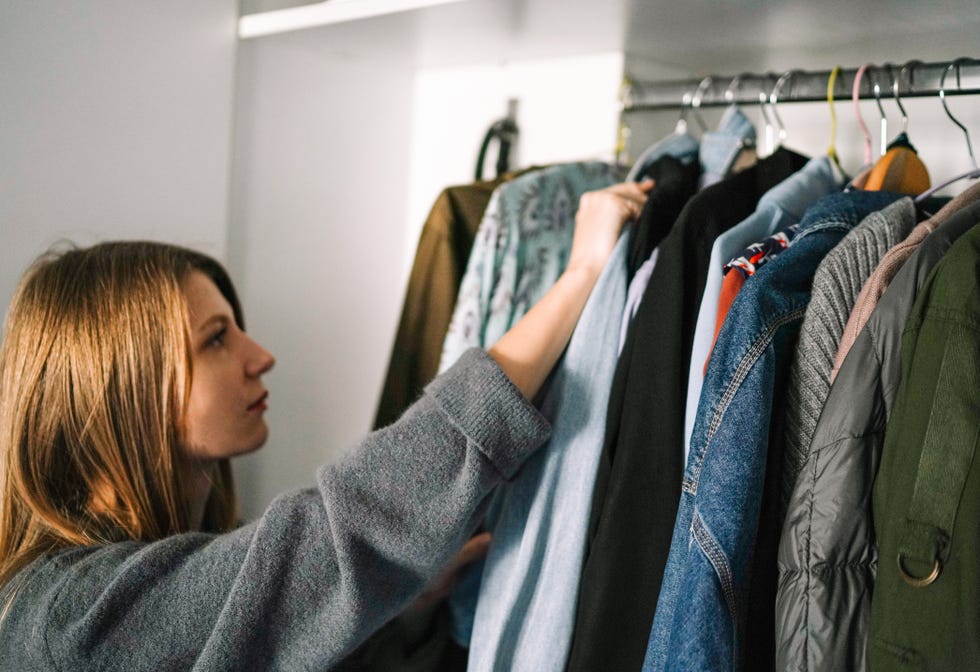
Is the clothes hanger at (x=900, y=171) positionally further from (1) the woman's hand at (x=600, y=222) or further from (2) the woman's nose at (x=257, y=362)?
(2) the woman's nose at (x=257, y=362)

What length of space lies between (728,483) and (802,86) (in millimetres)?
537

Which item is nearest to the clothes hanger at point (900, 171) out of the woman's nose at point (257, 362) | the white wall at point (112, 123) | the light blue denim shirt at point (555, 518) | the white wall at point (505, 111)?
the light blue denim shirt at point (555, 518)

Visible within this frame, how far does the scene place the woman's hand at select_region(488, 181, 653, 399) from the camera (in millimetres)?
862

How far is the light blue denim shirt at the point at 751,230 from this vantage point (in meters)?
0.78

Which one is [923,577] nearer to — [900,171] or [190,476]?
[900,171]

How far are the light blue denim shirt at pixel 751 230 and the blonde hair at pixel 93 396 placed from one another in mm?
524

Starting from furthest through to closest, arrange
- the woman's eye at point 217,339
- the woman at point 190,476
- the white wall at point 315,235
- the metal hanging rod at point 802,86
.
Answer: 1. the white wall at point 315,235
2. the woman's eye at point 217,339
3. the metal hanging rod at point 802,86
4. the woman at point 190,476

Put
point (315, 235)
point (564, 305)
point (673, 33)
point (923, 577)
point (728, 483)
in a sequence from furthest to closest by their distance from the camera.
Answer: point (315, 235) → point (673, 33) → point (564, 305) → point (728, 483) → point (923, 577)

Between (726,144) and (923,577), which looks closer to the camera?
(923,577)

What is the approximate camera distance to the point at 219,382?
969mm

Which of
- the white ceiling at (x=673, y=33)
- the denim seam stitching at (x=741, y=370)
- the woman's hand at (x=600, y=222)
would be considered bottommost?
the denim seam stitching at (x=741, y=370)

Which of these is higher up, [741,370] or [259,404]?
[741,370]

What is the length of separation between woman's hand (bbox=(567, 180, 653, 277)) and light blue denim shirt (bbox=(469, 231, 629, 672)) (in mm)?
21

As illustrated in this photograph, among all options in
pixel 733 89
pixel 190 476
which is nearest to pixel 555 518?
pixel 190 476
